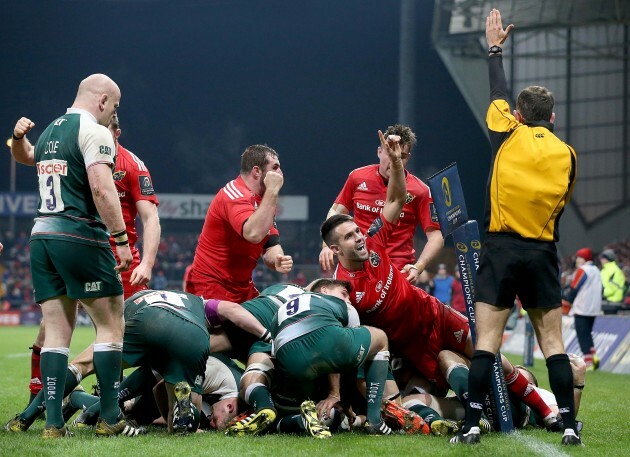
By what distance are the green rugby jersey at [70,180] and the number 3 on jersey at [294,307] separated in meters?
1.25

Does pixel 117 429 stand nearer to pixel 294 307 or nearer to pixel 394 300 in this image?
pixel 294 307

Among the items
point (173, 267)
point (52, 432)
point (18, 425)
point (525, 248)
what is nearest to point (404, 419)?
point (525, 248)

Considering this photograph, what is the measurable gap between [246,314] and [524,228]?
201 centimetres

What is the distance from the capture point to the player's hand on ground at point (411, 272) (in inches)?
290

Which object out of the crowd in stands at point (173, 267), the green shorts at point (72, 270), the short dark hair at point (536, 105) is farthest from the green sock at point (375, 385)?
the crowd in stands at point (173, 267)

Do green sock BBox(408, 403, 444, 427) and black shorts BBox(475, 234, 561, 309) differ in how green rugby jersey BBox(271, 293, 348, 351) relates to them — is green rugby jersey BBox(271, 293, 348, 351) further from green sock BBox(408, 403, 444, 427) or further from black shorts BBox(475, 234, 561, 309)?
black shorts BBox(475, 234, 561, 309)

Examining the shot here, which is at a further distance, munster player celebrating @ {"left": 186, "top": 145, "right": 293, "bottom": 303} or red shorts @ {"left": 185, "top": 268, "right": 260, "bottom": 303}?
red shorts @ {"left": 185, "top": 268, "right": 260, "bottom": 303}

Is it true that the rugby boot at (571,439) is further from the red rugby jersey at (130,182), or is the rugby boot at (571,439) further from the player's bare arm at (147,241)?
the red rugby jersey at (130,182)

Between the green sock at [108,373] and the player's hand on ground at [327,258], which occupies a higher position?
the player's hand on ground at [327,258]

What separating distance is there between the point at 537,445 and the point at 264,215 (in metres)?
2.45

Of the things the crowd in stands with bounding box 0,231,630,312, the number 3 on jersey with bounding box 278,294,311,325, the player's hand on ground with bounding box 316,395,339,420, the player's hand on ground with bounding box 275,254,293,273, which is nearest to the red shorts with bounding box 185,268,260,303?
the player's hand on ground with bounding box 275,254,293,273

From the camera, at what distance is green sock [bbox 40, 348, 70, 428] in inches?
210

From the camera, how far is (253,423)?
18.1 ft

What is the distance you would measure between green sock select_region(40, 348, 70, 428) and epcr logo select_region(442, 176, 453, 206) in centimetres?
268
